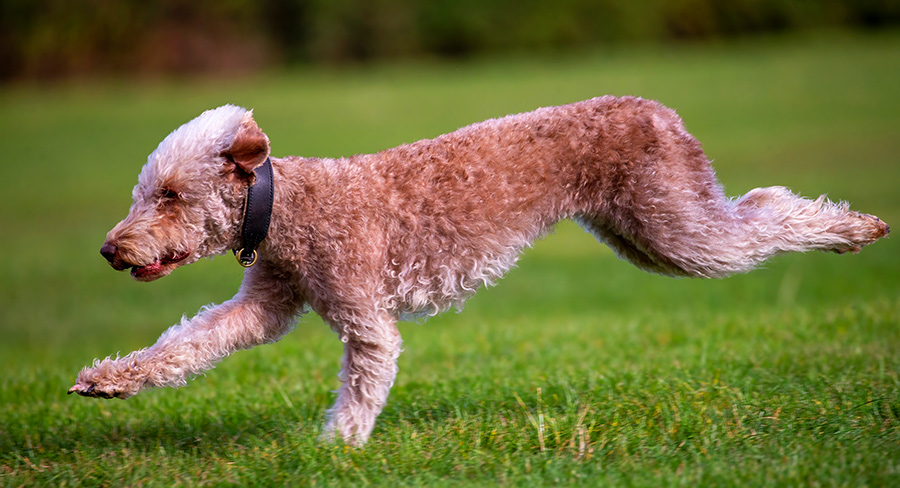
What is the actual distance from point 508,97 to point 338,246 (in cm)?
2555

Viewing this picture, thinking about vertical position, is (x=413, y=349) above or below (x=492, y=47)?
below

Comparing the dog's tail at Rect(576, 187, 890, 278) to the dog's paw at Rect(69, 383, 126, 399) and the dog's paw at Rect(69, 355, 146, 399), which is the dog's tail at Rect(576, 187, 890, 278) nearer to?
the dog's paw at Rect(69, 355, 146, 399)

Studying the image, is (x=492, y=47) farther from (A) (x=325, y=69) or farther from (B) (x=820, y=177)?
(B) (x=820, y=177)

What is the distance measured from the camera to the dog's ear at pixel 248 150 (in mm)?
4785

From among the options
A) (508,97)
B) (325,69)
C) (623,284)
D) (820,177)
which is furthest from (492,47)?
(623,284)

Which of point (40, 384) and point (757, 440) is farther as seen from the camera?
point (40, 384)

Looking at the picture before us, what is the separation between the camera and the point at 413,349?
9.11m

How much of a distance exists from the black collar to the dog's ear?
10 centimetres

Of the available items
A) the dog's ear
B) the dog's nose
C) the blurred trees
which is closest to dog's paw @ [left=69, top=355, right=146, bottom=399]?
the dog's nose

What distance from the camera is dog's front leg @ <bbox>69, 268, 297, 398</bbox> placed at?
188 inches

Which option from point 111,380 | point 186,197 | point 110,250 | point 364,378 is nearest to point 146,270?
point 110,250

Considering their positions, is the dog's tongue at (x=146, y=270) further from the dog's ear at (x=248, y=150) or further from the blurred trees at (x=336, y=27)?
the blurred trees at (x=336, y=27)

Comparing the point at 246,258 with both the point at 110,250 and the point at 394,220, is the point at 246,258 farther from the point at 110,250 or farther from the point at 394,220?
the point at 394,220

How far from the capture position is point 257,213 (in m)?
4.89
